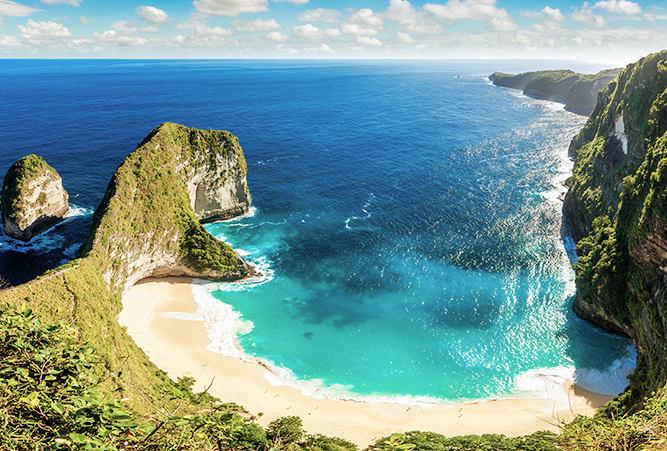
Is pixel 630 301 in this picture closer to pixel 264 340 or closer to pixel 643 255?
pixel 643 255

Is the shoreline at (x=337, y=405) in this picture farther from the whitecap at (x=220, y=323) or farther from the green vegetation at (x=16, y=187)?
the green vegetation at (x=16, y=187)

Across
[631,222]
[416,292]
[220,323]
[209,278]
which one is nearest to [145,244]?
[209,278]

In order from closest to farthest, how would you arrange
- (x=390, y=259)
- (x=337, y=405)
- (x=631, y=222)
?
(x=337, y=405) → (x=631, y=222) → (x=390, y=259)

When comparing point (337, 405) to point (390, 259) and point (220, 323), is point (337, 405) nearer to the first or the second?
point (220, 323)

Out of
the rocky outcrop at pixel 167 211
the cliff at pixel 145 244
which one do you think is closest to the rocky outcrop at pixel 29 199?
the rocky outcrop at pixel 167 211

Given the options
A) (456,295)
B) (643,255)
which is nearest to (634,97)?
(643,255)

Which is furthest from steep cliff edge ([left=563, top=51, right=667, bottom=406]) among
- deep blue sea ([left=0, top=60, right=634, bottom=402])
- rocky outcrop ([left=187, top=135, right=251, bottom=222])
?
rocky outcrop ([left=187, top=135, right=251, bottom=222])

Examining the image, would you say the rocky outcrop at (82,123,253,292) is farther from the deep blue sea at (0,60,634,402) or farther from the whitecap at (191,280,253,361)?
the deep blue sea at (0,60,634,402)
